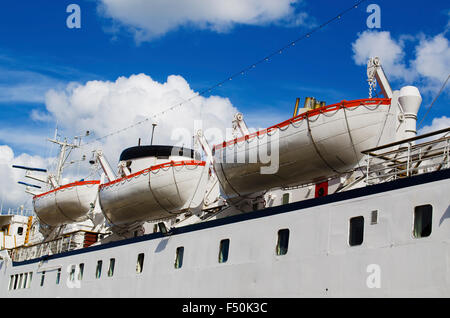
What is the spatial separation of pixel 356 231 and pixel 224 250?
185 inches

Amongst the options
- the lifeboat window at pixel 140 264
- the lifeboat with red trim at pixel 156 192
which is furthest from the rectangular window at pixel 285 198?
the lifeboat window at pixel 140 264

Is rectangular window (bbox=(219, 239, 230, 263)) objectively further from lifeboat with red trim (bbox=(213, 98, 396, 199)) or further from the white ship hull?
lifeboat with red trim (bbox=(213, 98, 396, 199))

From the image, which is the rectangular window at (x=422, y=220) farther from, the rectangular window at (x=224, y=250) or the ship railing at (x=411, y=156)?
the rectangular window at (x=224, y=250)

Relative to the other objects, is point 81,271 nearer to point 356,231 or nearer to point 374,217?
point 356,231

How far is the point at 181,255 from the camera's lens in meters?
17.5

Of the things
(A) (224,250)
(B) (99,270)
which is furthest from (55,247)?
(A) (224,250)

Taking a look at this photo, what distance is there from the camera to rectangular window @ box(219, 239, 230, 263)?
15.8 meters

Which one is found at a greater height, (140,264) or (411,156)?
(411,156)

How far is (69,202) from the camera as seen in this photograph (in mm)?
26891

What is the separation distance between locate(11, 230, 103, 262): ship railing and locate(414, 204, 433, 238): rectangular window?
17.3 m

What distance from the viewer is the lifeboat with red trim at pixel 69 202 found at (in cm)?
2662

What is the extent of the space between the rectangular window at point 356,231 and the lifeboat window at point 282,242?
2048mm
